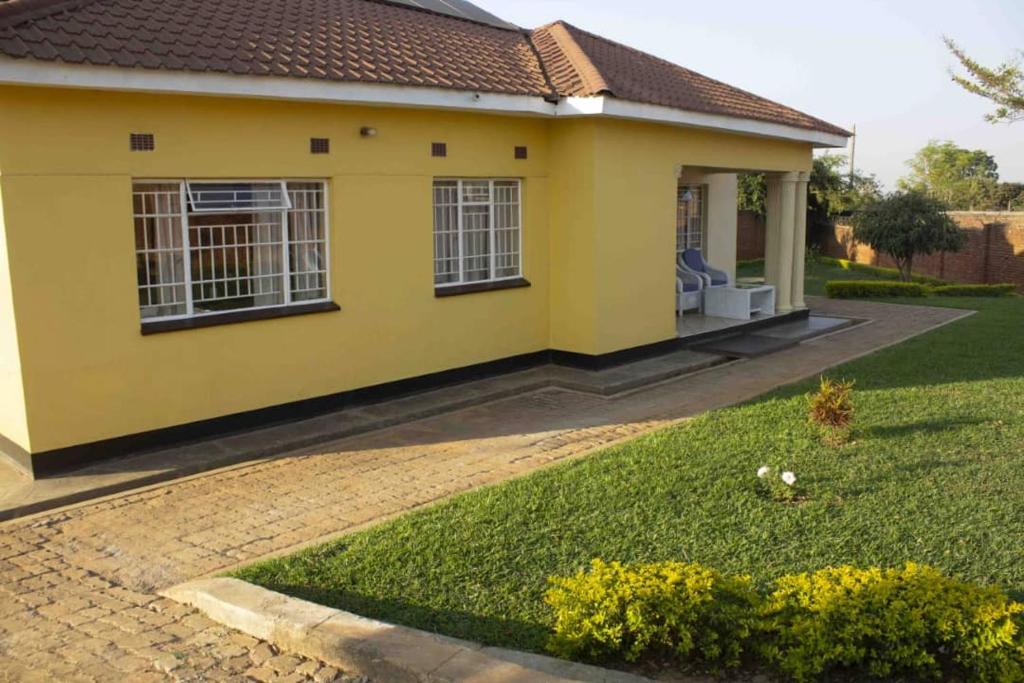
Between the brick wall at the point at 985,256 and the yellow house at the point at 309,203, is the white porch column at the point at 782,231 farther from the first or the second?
Result: the brick wall at the point at 985,256

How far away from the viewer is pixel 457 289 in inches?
482

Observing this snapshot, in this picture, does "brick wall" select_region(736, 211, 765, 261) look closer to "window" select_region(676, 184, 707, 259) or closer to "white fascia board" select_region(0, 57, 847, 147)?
"window" select_region(676, 184, 707, 259)

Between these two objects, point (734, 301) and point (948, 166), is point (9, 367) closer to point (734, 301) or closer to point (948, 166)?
point (734, 301)

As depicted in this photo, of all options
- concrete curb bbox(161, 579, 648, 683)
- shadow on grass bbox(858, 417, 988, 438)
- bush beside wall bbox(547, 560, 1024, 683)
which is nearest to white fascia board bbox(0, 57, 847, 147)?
concrete curb bbox(161, 579, 648, 683)

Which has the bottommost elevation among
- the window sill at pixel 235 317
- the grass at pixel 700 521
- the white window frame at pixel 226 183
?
the grass at pixel 700 521

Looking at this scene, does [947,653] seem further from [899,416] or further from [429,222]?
[429,222]

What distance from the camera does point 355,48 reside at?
36.2 feet

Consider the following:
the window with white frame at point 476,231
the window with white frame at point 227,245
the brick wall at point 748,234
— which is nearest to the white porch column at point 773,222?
the window with white frame at point 476,231

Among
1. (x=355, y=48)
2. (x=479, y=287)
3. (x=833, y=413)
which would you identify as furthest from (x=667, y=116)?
(x=833, y=413)

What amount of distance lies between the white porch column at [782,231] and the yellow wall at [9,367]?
1290 cm

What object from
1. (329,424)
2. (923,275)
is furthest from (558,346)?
(923,275)

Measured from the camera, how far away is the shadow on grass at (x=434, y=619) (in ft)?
17.8

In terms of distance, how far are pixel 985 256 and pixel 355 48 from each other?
26.4 metres

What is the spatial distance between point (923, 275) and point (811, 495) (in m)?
27.4
